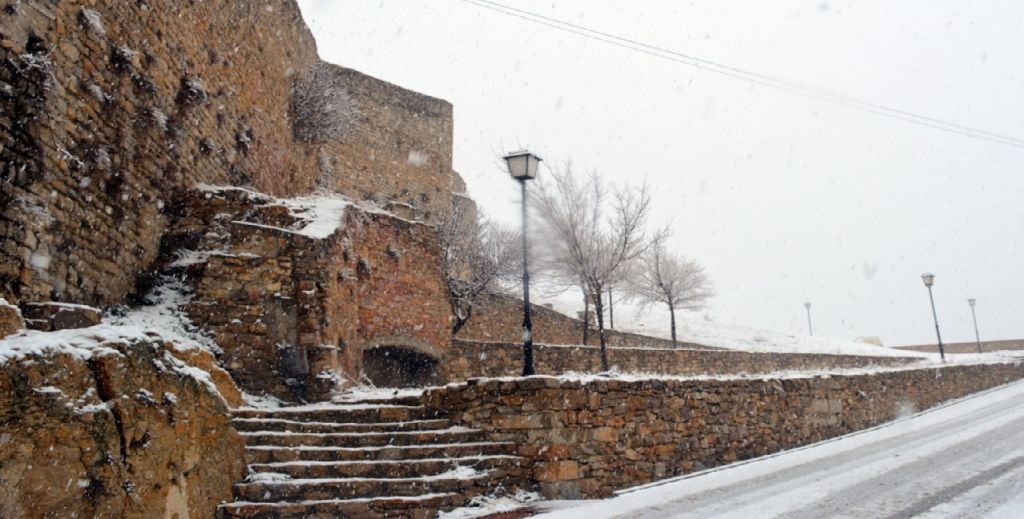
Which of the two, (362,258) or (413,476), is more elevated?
(362,258)

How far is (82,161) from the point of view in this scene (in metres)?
7.07

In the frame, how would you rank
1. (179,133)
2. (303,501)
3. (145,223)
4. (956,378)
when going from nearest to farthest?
1. (303,501)
2. (145,223)
3. (179,133)
4. (956,378)

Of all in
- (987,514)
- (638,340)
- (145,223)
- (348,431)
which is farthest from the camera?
(638,340)

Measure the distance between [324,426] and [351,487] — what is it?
1.35m

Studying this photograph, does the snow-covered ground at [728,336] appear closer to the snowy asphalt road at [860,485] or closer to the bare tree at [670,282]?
the bare tree at [670,282]

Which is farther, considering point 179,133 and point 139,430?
point 179,133

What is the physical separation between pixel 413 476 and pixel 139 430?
8.67 ft

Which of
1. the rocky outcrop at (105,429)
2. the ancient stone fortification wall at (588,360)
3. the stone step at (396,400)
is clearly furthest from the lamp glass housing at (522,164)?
the ancient stone fortification wall at (588,360)

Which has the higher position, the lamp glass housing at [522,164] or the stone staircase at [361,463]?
the lamp glass housing at [522,164]

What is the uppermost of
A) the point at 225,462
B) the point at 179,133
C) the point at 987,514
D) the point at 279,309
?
the point at 179,133

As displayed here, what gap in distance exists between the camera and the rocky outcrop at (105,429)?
11.7ft

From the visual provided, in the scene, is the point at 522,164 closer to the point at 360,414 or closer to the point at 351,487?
the point at 360,414

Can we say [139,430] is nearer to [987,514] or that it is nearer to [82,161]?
[82,161]

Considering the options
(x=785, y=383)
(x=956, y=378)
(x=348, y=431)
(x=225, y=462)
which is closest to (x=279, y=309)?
(x=348, y=431)
